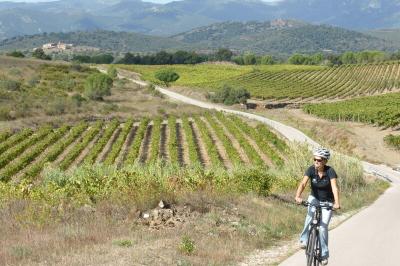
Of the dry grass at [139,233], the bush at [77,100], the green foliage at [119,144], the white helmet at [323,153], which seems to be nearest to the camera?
the white helmet at [323,153]

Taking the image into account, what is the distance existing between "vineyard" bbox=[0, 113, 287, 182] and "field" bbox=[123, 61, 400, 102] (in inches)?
1932

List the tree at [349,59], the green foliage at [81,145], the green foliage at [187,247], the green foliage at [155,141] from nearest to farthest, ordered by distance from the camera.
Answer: the green foliage at [187,247], the green foliage at [81,145], the green foliage at [155,141], the tree at [349,59]

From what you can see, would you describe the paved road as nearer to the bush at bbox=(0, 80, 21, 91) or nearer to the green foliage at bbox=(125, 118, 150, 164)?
the green foliage at bbox=(125, 118, 150, 164)

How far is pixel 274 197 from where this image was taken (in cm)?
1789

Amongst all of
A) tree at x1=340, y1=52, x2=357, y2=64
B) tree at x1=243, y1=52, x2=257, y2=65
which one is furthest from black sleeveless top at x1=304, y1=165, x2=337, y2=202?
tree at x1=340, y1=52, x2=357, y2=64

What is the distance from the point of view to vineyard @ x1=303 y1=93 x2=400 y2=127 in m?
63.5

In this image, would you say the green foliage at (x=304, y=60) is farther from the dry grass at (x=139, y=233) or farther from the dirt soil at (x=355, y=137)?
the dry grass at (x=139, y=233)

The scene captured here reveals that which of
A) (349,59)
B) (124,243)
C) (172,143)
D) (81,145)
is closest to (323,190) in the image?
(124,243)

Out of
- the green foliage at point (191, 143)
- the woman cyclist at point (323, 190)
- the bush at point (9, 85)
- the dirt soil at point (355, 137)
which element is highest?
the woman cyclist at point (323, 190)

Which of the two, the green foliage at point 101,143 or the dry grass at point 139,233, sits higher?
the dry grass at point 139,233

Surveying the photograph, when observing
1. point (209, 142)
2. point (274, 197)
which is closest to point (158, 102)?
point (209, 142)

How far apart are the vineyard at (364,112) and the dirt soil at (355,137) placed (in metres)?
1.10

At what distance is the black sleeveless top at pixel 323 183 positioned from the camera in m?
9.59

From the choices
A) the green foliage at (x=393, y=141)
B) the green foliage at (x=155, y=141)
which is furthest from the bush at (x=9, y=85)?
the green foliage at (x=393, y=141)
